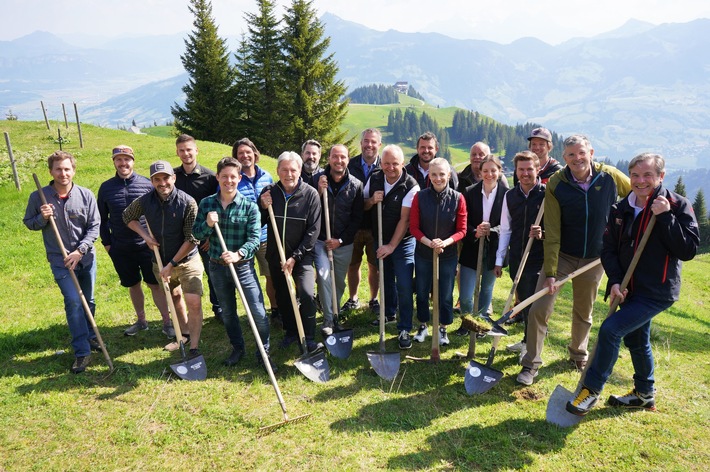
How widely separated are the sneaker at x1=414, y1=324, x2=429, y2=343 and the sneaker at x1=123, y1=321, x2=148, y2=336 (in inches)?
187

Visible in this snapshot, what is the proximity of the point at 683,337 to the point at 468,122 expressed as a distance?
17255 cm

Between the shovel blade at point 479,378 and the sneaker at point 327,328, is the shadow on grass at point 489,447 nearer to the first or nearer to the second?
the shovel blade at point 479,378

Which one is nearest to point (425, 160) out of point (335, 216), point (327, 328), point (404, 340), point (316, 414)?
point (335, 216)

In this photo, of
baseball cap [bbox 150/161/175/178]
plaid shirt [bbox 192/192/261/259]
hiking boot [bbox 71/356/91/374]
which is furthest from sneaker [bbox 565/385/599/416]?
hiking boot [bbox 71/356/91/374]

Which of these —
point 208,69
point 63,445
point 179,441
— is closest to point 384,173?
point 179,441

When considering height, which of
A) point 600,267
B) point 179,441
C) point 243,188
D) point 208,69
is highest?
point 208,69

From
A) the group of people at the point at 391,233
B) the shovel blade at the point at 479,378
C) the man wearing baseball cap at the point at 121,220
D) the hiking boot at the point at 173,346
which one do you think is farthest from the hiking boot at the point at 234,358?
the shovel blade at the point at 479,378

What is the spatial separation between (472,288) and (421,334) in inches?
45.2

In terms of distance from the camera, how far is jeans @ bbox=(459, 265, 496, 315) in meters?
6.73

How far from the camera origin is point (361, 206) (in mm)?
6789

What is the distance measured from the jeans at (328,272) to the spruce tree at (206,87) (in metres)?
30.2

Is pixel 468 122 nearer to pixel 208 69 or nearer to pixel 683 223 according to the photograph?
pixel 208 69

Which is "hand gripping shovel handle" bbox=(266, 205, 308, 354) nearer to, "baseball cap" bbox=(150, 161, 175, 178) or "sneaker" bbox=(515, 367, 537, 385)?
"baseball cap" bbox=(150, 161, 175, 178)

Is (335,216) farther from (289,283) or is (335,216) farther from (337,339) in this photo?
(337,339)
